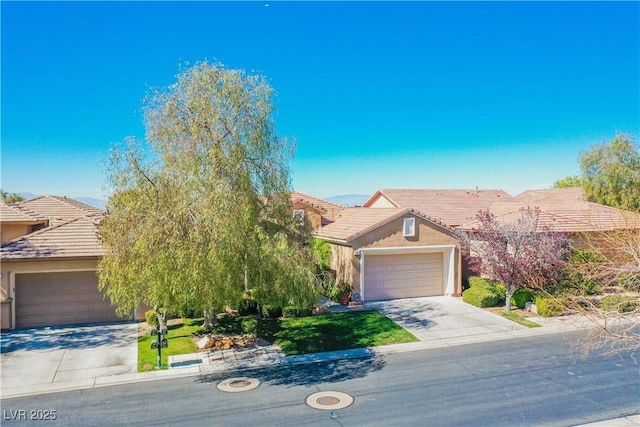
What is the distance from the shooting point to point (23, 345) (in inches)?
578

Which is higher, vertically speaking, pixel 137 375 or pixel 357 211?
pixel 357 211

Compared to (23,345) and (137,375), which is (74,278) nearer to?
(23,345)

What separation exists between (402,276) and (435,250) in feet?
7.04

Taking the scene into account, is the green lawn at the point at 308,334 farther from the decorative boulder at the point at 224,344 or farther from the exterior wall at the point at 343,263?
the exterior wall at the point at 343,263

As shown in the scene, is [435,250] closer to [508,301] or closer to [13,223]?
[508,301]

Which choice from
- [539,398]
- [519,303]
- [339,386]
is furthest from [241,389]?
[519,303]

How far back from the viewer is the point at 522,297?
1969 cm

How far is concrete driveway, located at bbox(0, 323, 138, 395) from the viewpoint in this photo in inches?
471

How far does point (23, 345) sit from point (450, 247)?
60.2 feet

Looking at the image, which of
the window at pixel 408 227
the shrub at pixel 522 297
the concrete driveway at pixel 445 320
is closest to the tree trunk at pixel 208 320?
the concrete driveway at pixel 445 320

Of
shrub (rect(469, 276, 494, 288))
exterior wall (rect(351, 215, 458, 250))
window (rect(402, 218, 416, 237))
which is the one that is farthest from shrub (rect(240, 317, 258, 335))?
shrub (rect(469, 276, 494, 288))

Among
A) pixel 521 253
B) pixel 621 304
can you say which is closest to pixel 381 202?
pixel 521 253

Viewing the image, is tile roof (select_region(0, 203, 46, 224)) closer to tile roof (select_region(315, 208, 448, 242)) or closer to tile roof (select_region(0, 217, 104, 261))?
tile roof (select_region(0, 217, 104, 261))

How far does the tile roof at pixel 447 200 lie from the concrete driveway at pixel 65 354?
20.2m
